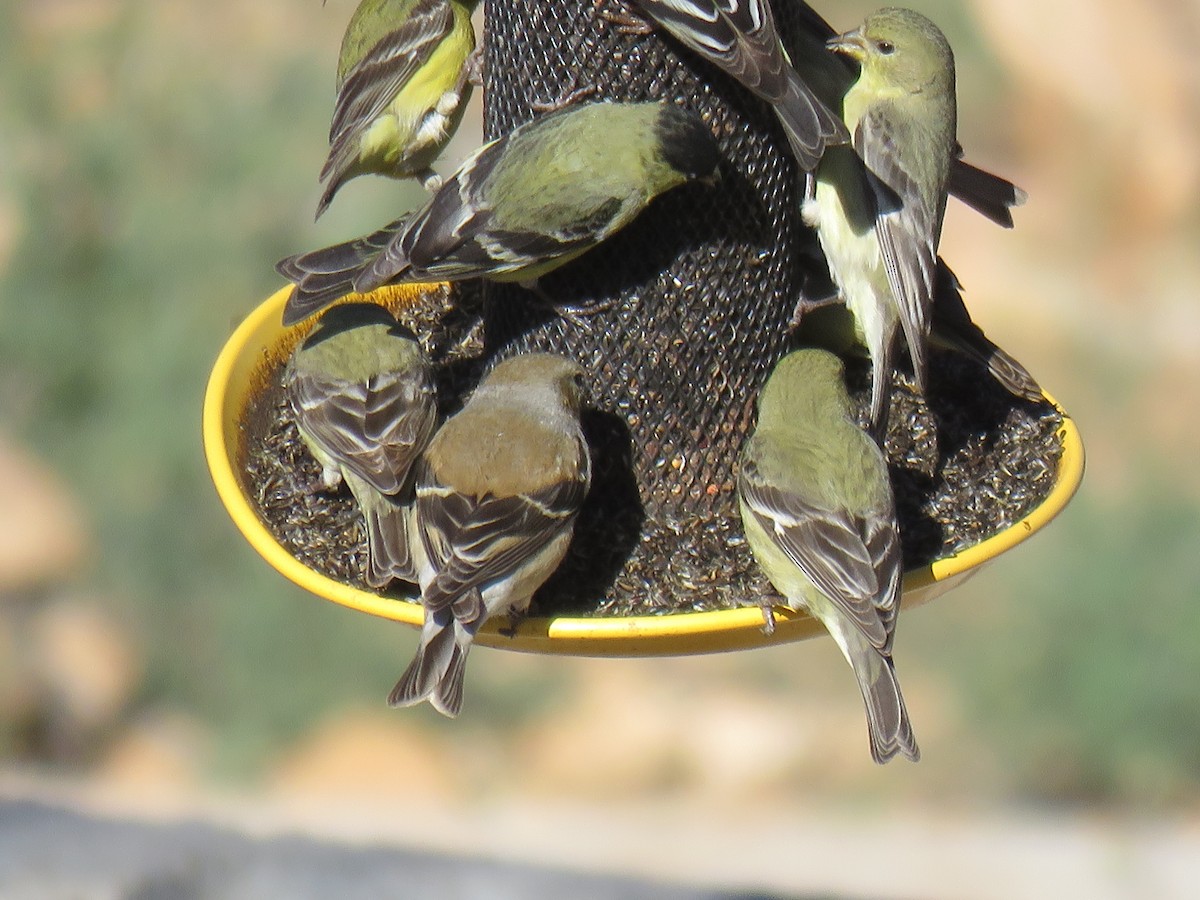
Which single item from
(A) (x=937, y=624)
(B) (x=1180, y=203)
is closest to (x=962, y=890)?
(A) (x=937, y=624)

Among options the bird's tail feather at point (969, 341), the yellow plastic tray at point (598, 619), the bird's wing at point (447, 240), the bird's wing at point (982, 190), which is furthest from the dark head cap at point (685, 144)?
the bird's wing at point (982, 190)

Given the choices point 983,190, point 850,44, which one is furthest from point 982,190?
point 850,44

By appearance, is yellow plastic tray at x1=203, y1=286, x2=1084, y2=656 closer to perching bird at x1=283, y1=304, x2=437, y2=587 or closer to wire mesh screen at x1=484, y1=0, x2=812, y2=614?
perching bird at x1=283, y1=304, x2=437, y2=587

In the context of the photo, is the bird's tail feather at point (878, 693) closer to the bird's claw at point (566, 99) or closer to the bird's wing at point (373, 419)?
the bird's wing at point (373, 419)

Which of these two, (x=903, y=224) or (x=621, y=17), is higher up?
(x=621, y=17)

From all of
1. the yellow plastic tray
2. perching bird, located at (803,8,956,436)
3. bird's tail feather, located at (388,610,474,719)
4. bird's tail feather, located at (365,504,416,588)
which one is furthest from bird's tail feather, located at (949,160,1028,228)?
bird's tail feather, located at (388,610,474,719)

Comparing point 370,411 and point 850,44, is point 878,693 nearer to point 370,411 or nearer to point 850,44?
point 370,411

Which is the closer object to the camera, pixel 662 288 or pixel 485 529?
pixel 485 529
